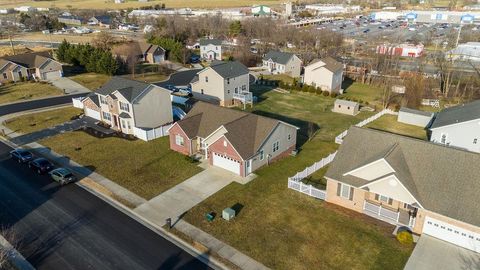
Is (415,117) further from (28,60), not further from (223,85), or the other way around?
(28,60)

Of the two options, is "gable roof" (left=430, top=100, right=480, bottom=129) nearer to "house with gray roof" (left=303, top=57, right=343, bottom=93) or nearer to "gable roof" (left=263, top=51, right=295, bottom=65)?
"house with gray roof" (left=303, top=57, right=343, bottom=93)

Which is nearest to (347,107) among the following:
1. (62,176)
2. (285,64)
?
(285,64)

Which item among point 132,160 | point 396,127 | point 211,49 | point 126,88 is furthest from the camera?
point 211,49

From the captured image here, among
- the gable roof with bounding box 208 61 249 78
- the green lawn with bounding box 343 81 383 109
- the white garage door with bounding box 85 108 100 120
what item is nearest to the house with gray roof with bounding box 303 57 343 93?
the green lawn with bounding box 343 81 383 109

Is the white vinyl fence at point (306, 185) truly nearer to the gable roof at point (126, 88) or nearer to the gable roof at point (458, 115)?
the gable roof at point (458, 115)

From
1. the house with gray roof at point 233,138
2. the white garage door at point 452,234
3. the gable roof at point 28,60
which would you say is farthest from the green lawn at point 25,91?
the white garage door at point 452,234

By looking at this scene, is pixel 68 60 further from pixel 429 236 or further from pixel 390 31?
pixel 390 31
